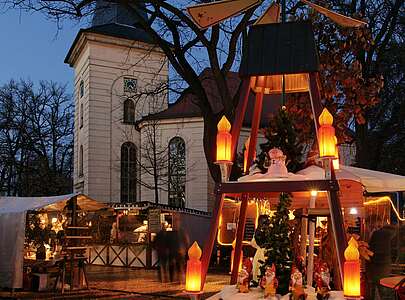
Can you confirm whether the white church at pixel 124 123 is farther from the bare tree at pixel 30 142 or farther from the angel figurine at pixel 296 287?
the angel figurine at pixel 296 287

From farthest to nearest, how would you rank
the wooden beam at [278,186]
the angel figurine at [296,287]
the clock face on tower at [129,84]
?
1. the clock face on tower at [129,84]
2. the wooden beam at [278,186]
3. the angel figurine at [296,287]

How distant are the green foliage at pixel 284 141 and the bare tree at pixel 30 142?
36699mm

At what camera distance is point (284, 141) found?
24.2ft

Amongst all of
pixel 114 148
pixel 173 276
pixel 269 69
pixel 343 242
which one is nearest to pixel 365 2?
pixel 173 276

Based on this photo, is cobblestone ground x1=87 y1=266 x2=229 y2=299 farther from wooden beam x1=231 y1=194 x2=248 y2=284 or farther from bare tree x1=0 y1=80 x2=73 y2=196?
bare tree x1=0 y1=80 x2=73 y2=196

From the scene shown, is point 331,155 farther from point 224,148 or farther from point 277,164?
point 224,148

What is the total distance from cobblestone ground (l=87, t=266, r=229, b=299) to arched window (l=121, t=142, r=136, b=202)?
10.8 m

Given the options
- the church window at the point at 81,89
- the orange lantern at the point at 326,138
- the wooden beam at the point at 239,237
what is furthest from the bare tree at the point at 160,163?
the orange lantern at the point at 326,138

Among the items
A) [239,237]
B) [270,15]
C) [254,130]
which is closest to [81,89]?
[254,130]

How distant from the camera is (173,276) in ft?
65.4

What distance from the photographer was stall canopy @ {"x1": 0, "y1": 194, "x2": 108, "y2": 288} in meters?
16.0

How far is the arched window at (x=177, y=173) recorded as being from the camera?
3144 centimetres

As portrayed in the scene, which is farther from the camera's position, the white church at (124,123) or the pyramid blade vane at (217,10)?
the white church at (124,123)

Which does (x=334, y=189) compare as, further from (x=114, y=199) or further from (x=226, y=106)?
(x=114, y=199)
